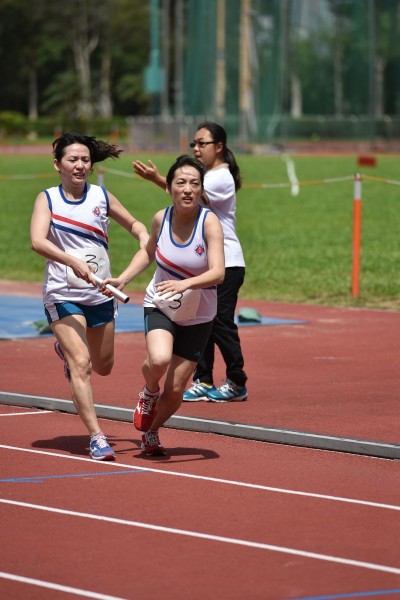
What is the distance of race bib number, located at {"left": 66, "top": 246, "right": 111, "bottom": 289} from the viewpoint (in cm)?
894

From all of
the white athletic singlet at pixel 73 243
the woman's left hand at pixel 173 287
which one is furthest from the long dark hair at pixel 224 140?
the woman's left hand at pixel 173 287

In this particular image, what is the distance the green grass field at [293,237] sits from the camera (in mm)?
20109

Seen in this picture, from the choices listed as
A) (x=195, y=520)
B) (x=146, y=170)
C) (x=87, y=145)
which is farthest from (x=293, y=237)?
(x=195, y=520)

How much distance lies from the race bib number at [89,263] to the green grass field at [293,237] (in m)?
9.49

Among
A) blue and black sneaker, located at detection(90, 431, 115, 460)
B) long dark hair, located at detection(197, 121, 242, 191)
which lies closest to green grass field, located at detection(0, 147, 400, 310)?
long dark hair, located at detection(197, 121, 242, 191)

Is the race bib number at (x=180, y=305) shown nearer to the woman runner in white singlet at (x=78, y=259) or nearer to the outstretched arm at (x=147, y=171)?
the woman runner in white singlet at (x=78, y=259)

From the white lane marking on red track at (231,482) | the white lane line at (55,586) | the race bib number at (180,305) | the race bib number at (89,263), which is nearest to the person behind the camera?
the white lane line at (55,586)

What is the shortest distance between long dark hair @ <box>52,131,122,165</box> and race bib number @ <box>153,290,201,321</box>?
113 centimetres

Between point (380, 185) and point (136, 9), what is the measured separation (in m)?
85.6

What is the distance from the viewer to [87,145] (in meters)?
9.08

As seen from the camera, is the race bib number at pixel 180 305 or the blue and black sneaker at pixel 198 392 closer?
the race bib number at pixel 180 305

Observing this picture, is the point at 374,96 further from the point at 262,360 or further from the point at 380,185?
the point at 262,360

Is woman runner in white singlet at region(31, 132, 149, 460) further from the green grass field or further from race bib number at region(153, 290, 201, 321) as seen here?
the green grass field

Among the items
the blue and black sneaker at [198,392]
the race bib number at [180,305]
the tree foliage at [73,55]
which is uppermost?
the tree foliage at [73,55]
